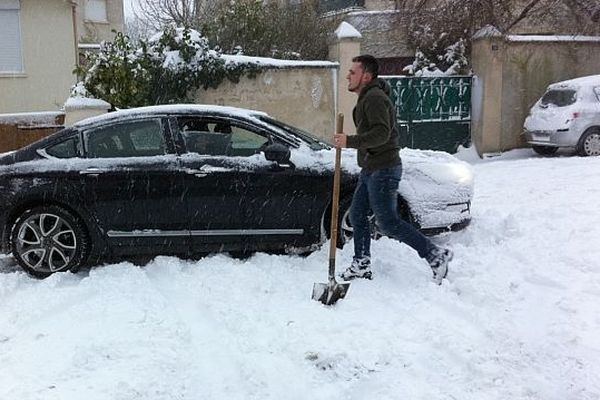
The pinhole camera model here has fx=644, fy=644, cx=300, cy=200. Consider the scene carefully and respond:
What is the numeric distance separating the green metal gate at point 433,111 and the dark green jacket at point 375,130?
877 cm

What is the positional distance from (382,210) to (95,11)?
88.4 feet

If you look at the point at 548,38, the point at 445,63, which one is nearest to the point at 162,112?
the point at 445,63

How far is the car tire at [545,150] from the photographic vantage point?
45.2ft

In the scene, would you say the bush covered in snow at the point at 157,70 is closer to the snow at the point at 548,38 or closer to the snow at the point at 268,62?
the snow at the point at 268,62

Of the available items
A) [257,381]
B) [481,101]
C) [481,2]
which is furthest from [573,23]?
[257,381]

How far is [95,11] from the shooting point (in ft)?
94.4

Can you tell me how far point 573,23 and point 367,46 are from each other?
18.9ft

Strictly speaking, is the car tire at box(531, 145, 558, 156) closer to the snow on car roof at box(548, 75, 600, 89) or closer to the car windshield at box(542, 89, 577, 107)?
the car windshield at box(542, 89, 577, 107)

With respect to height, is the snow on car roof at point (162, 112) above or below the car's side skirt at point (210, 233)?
above

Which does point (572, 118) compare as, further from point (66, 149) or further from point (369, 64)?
point (66, 149)

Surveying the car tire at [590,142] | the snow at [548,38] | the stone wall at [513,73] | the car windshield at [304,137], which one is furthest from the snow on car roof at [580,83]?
the car windshield at [304,137]

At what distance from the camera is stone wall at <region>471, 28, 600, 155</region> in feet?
46.1

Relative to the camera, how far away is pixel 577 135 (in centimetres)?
1294

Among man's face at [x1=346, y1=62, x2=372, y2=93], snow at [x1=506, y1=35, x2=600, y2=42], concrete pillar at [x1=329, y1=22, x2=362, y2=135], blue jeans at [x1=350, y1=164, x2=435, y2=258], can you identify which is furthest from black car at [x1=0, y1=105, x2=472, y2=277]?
snow at [x1=506, y1=35, x2=600, y2=42]
